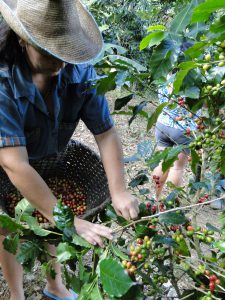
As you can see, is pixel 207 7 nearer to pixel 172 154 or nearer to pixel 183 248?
pixel 172 154

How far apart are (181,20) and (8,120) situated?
693mm

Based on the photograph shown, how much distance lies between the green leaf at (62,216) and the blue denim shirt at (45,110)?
391mm

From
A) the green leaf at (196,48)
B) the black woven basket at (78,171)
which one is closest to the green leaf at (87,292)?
the green leaf at (196,48)

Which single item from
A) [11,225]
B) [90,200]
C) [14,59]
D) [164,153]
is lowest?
[90,200]

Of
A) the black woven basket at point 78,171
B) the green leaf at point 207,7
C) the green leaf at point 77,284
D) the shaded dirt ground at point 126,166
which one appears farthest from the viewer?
the shaded dirt ground at point 126,166

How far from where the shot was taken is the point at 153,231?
1.07 meters

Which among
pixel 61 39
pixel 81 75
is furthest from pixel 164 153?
pixel 81 75

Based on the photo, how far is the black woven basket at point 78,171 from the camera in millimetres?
1773

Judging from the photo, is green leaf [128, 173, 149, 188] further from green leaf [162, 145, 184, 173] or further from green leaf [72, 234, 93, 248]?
green leaf [72, 234, 93, 248]

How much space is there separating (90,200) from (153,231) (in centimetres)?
84

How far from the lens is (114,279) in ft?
2.56

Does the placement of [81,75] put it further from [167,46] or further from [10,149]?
A: [167,46]

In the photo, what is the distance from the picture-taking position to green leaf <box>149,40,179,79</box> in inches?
39.9

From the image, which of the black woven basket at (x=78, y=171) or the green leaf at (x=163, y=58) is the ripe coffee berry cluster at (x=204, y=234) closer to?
the green leaf at (x=163, y=58)
